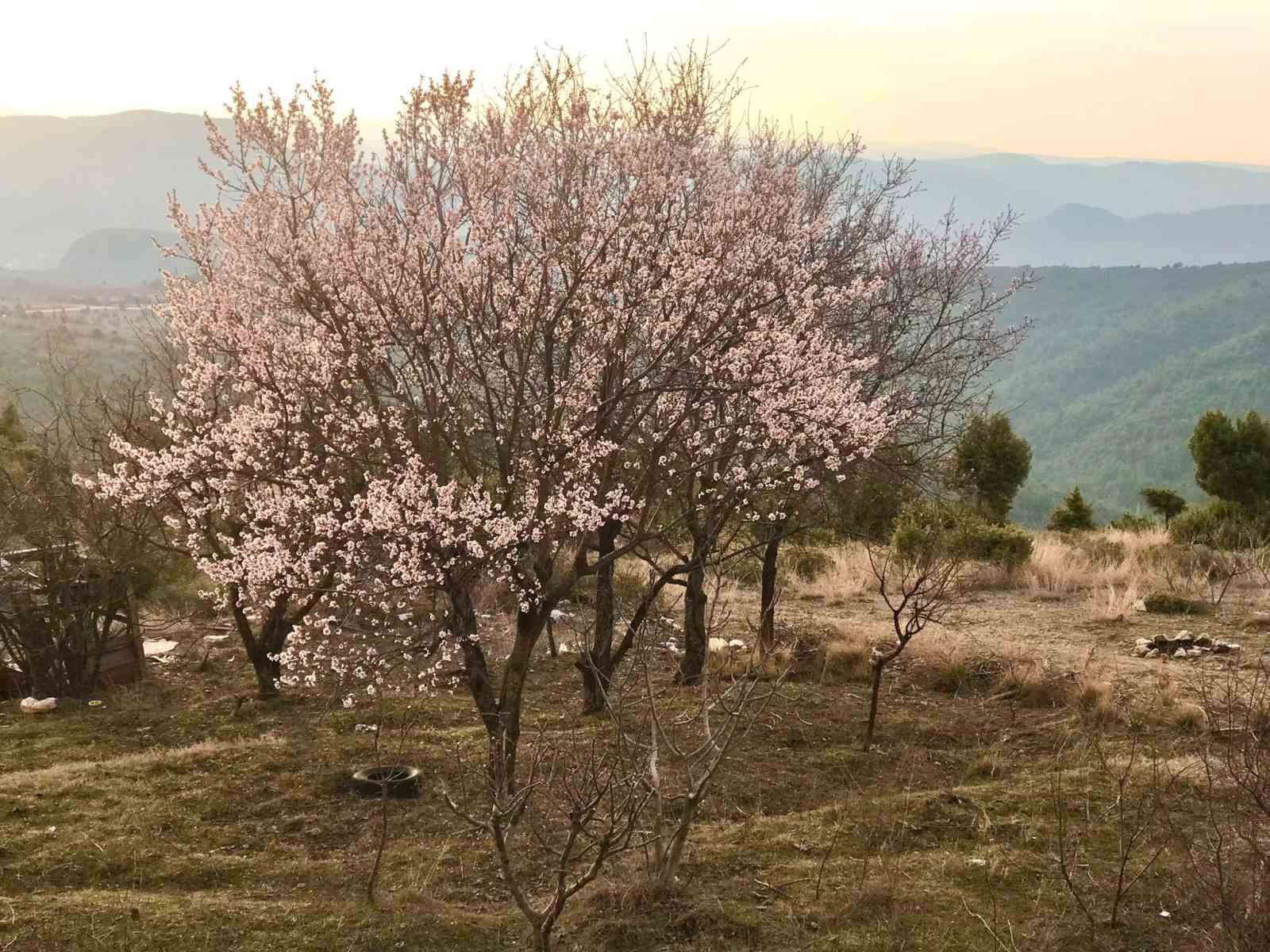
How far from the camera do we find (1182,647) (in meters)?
11.9

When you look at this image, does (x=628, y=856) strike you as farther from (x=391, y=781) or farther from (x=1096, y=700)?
(x=1096, y=700)

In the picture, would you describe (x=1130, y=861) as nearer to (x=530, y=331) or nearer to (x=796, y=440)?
(x=796, y=440)

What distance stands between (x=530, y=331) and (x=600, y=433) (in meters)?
0.99

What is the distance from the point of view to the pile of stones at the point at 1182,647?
11.7m

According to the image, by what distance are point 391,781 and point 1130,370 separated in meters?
164

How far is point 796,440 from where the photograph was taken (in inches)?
343

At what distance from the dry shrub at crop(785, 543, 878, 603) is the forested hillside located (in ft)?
241

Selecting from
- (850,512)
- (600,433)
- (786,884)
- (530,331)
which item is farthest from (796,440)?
(850,512)

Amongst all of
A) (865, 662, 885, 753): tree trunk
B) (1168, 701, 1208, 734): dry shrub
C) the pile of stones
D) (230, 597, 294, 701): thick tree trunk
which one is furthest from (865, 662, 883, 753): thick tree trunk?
(230, 597, 294, 701): thick tree trunk

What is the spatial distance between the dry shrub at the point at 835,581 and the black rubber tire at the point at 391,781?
10.1 meters

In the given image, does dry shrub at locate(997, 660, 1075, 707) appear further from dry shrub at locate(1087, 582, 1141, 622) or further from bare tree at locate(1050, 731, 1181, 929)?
dry shrub at locate(1087, 582, 1141, 622)

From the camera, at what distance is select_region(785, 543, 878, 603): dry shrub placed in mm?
16891

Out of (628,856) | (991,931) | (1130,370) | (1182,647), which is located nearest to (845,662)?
(1182,647)

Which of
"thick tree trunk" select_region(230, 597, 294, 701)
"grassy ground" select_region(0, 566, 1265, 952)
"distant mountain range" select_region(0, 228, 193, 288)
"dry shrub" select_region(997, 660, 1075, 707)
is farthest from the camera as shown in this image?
"distant mountain range" select_region(0, 228, 193, 288)
